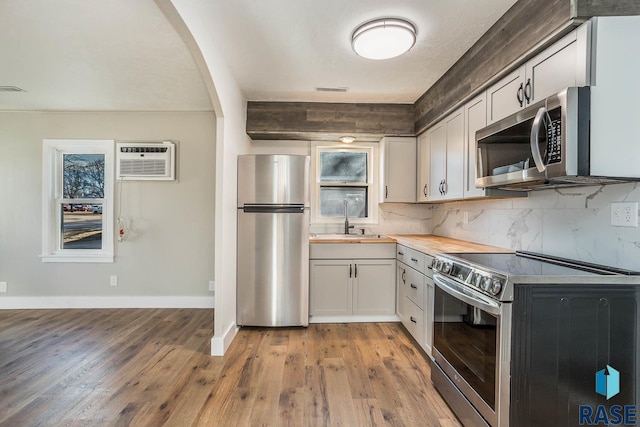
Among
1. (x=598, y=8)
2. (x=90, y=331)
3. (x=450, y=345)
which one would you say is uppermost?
(x=598, y=8)

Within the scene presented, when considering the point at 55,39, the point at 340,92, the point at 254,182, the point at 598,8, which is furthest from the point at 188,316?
the point at 598,8

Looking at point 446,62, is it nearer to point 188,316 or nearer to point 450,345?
point 450,345

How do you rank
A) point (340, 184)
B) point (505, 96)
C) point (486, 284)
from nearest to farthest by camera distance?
1. point (486, 284)
2. point (505, 96)
3. point (340, 184)

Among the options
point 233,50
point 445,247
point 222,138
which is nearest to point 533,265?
point 445,247

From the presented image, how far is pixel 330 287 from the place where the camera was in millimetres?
3133

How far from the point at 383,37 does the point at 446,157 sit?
1.28 metres

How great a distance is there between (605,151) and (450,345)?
1.29 metres

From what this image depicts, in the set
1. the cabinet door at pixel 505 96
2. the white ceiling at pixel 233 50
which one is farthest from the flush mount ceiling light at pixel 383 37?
the cabinet door at pixel 505 96

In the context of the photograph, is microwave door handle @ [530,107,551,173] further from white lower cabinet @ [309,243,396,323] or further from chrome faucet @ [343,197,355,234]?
chrome faucet @ [343,197,355,234]

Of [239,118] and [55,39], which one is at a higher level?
[55,39]

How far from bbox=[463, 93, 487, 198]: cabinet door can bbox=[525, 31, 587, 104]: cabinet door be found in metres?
0.47

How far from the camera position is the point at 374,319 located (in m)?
3.19

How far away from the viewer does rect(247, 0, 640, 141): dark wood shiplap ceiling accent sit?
55.1 inches

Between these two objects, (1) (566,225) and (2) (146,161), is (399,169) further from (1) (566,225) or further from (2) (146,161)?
(2) (146,161)
